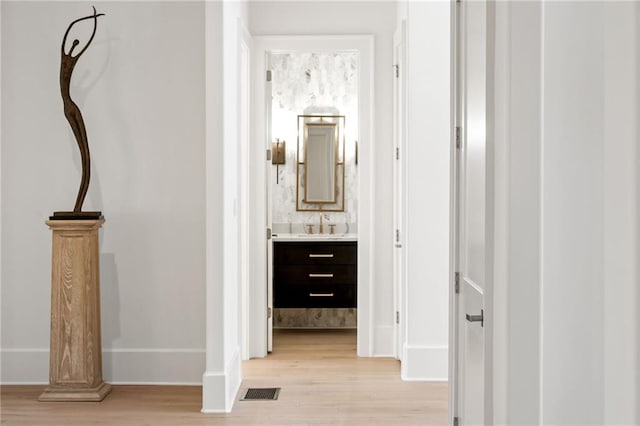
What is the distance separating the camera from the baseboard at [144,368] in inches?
170

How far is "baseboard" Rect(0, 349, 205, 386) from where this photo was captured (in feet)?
14.2

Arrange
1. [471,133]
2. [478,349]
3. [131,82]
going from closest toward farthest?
[478,349], [471,133], [131,82]

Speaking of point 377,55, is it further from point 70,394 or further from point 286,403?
point 70,394

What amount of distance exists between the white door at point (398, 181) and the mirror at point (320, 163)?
1.35 m

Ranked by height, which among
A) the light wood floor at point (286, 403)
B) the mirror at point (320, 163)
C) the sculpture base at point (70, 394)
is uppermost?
the mirror at point (320, 163)

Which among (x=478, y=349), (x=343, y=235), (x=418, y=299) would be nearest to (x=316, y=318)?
(x=343, y=235)

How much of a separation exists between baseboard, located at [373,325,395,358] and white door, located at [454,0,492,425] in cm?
231

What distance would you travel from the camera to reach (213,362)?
377cm

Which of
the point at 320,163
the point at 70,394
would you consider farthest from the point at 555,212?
the point at 320,163

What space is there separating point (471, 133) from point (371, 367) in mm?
2666

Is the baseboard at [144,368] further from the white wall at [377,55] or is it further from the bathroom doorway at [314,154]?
the bathroom doorway at [314,154]

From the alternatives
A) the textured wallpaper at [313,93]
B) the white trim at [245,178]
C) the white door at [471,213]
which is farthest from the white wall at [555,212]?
the textured wallpaper at [313,93]

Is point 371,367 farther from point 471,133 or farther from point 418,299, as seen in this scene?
point 471,133

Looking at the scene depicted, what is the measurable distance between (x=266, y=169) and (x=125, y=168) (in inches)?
43.8
